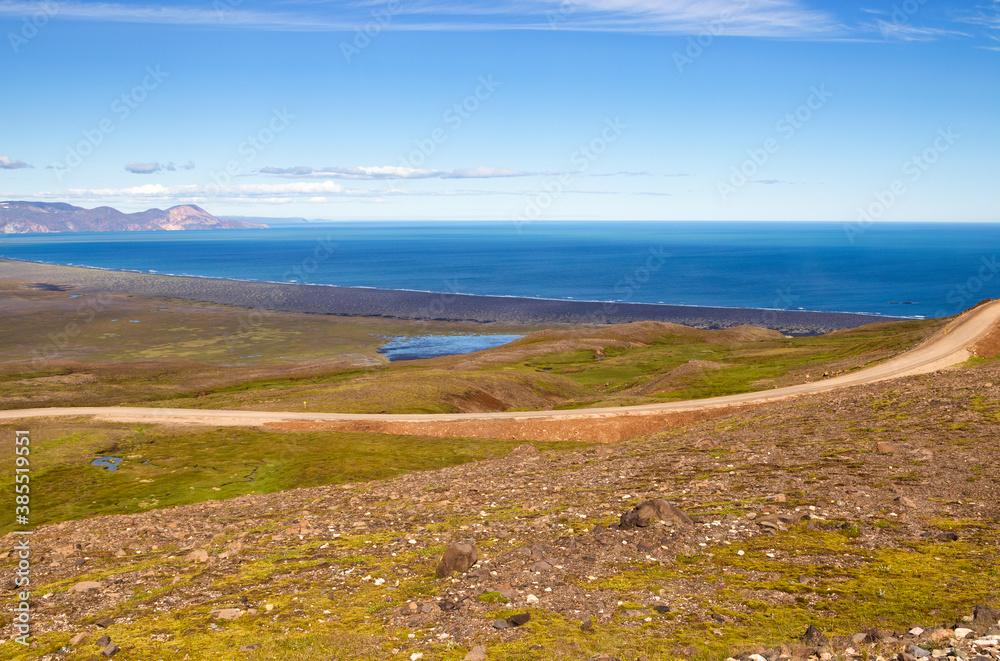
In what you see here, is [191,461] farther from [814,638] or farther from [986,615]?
[986,615]

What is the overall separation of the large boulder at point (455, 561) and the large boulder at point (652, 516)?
5678 millimetres

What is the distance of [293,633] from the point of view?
1564 centimetres

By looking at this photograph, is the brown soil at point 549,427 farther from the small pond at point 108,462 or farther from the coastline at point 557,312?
the coastline at point 557,312

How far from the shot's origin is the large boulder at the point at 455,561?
61.3 feet

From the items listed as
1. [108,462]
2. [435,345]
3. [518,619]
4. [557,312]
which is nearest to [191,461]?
[108,462]

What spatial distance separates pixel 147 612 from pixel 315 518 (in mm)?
9943

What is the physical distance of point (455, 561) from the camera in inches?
740

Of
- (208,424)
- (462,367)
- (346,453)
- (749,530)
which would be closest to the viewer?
(749,530)

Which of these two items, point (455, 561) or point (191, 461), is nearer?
point (455, 561)

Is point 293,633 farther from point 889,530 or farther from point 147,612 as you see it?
point 889,530

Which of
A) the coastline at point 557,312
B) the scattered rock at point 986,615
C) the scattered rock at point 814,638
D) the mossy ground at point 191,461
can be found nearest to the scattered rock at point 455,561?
the scattered rock at point 814,638

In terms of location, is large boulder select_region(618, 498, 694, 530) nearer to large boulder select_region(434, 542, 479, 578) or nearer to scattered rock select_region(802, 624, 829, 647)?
large boulder select_region(434, 542, 479, 578)

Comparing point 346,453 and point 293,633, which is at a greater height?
point 293,633

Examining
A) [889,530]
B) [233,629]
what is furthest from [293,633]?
[889,530]
